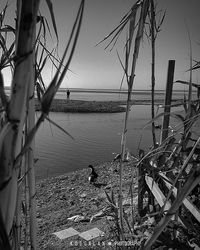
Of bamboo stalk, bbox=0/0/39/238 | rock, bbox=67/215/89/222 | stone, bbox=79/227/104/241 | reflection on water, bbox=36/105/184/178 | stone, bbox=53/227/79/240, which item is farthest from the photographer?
reflection on water, bbox=36/105/184/178

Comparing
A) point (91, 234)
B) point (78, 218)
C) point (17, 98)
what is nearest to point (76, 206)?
point (78, 218)

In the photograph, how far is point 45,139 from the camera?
A: 12070 millimetres

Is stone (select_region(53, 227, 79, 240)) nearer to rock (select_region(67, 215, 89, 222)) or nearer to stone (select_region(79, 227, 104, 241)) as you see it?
stone (select_region(79, 227, 104, 241))

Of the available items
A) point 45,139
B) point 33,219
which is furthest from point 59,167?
point 33,219

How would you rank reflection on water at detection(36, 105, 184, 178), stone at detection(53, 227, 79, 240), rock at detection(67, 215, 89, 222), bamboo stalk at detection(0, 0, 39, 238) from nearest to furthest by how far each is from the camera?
bamboo stalk at detection(0, 0, 39, 238) < stone at detection(53, 227, 79, 240) < rock at detection(67, 215, 89, 222) < reflection on water at detection(36, 105, 184, 178)

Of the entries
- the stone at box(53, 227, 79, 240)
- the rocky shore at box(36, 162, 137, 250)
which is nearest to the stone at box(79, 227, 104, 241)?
the rocky shore at box(36, 162, 137, 250)

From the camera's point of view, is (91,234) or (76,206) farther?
(76,206)

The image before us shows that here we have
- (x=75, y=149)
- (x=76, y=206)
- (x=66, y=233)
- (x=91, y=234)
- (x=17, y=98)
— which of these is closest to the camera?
(x=17, y=98)

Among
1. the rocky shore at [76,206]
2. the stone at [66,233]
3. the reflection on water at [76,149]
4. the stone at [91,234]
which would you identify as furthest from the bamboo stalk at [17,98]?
the reflection on water at [76,149]

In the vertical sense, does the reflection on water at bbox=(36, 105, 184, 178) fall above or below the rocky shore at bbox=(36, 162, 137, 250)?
below

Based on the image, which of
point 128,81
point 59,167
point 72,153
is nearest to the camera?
point 128,81

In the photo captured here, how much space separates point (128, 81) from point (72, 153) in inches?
365

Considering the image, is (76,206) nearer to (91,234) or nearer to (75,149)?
(91,234)

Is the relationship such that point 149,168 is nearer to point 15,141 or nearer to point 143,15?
point 143,15
